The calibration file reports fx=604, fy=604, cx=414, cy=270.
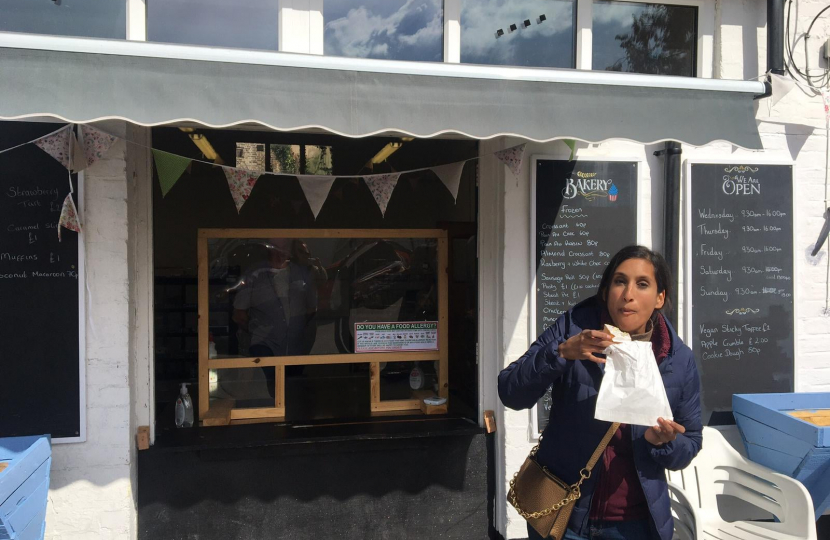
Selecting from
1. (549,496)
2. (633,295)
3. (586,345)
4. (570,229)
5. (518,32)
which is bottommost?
(549,496)

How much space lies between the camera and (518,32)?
12.8 feet

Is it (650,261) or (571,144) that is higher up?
(571,144)

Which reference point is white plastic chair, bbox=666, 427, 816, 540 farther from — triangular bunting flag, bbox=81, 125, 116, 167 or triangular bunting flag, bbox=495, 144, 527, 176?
triangular bunting flag, bbox=81, 125, 116, 167

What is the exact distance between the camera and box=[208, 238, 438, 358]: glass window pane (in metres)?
4.38

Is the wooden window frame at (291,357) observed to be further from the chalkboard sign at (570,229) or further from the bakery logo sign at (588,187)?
the bakery logo sign at (588,187)

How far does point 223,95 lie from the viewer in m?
2.63

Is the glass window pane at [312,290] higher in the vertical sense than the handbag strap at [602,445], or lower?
higher

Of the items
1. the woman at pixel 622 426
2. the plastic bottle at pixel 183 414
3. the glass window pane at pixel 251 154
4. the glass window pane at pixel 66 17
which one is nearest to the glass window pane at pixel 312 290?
the plastic bottle at pixel 183 414

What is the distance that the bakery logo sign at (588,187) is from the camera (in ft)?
13.0

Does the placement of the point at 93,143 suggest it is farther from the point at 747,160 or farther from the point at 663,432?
the point at 747,160

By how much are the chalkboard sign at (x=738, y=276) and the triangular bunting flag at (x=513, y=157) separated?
1243 mm

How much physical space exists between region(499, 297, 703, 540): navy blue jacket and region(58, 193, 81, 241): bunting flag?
2521mm

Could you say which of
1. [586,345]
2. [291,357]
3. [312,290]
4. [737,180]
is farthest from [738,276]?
[291,357]

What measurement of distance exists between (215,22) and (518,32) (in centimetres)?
187
